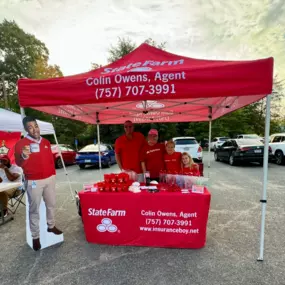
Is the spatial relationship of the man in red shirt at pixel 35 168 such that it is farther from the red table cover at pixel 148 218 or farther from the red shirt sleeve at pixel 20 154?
the red table cover at pixel 148 218

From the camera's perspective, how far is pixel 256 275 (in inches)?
92.4

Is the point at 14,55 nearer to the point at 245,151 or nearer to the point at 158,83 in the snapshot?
the point at 245,151

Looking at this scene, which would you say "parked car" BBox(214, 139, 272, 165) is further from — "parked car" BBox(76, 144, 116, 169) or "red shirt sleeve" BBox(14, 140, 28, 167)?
"red shirt sleeve" BBox(14, 140, 28, 167)

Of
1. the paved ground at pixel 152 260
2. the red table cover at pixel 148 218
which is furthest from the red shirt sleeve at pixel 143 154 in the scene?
the paved ground at pixel 152 260

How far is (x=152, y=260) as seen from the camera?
2670 millimetres

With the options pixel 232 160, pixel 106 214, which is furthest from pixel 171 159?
pixel 232 160

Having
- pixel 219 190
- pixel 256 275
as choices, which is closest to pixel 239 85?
pixel 256 275

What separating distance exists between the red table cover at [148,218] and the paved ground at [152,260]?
0.14m

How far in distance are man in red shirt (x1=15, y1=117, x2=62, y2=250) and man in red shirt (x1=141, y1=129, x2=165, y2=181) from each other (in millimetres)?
1590

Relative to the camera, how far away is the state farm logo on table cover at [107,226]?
3.03 metres

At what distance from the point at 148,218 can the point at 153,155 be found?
1189 mm

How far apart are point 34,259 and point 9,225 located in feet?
5.34

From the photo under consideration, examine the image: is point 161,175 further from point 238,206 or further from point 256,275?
point 238,206

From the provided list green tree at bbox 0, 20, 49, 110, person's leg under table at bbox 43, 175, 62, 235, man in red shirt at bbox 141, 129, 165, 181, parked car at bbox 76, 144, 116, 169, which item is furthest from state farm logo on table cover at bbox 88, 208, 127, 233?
green tree at bbox 0, 20, 49, 110
